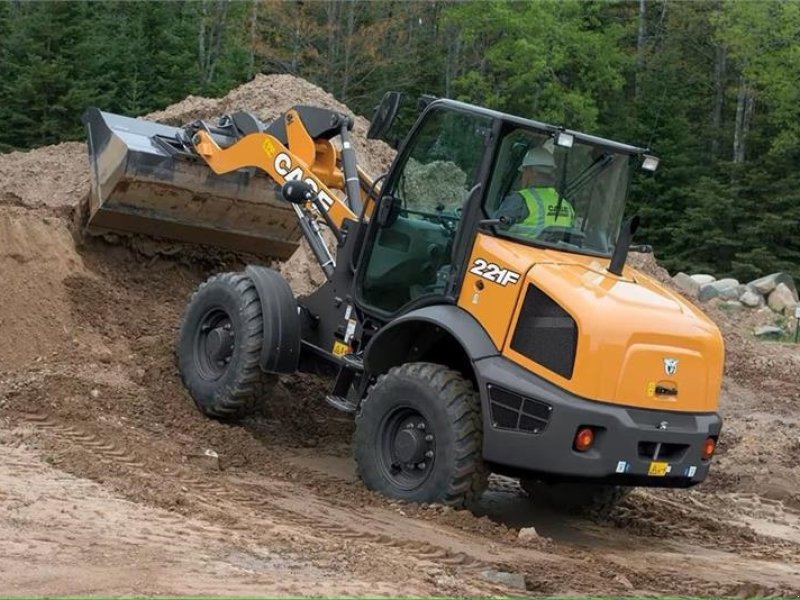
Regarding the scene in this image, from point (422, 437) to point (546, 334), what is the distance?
3.37ft

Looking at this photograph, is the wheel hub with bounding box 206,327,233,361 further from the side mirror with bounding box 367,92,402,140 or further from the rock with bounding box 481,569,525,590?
the rock with bounding box 481,569,525,590

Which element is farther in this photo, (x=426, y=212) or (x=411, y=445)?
(x=426, y=212)

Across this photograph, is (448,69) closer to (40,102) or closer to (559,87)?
(559,87)

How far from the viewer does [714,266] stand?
36.4 m

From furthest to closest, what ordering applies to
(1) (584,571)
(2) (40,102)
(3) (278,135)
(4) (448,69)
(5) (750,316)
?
(4) (448,69) < (2) (40,102) < (5) (750,316) < (3) (278,135) < (1) (584,571)

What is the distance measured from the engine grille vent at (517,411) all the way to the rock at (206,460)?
1.96m

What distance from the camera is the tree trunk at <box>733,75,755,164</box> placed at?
3846cm

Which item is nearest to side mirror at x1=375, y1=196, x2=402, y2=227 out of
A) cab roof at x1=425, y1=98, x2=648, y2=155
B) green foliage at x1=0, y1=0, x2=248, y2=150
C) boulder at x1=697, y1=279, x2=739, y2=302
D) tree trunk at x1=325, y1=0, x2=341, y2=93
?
cab roof at x1=425, y1=98, x2=648, y2=155

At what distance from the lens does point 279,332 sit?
9.05 m

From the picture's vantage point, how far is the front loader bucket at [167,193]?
35.4 feet

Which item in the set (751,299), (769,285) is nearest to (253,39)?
(769,285)

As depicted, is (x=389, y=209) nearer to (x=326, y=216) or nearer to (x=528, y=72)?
(x=326, y=216)

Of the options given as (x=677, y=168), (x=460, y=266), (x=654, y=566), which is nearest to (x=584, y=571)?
(x=654, y=566)

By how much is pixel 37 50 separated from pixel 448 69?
14.4 m
